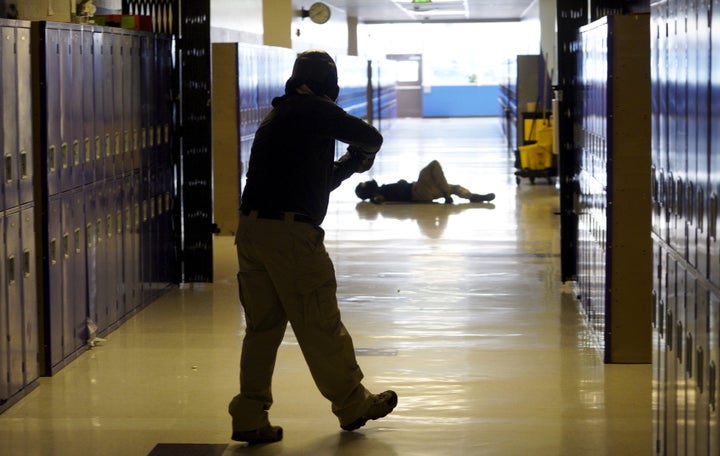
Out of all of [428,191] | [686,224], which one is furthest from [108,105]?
[428,191]

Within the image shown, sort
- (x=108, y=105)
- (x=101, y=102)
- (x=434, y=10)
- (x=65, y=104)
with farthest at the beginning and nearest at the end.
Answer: (x=434, y=10) → (x=108, y=105) → (x=101, y=102) → (x=65, y=104)

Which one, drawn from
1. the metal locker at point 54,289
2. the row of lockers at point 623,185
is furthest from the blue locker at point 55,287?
the row of lockers at point 623,185

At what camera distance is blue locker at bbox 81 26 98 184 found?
626 centimetres

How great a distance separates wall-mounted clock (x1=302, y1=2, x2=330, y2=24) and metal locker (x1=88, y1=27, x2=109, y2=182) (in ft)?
42.9

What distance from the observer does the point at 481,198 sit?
13.6 meters

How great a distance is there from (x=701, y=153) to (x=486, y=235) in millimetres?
7811

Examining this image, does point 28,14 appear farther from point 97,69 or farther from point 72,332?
point 72,332

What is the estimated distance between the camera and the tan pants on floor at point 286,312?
4.45 metres

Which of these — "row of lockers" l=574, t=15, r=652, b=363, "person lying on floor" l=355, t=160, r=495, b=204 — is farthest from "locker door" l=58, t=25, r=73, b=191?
"person lying on floor" l=355, t=160, r=495, b=204

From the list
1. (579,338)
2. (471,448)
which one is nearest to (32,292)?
(471,448)

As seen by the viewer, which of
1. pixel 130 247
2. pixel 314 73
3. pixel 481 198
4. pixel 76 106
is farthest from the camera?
pixel 481 198

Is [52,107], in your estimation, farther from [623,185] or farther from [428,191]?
[428,191]

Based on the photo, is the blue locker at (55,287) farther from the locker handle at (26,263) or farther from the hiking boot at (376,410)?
the hiking boot at (376,410)

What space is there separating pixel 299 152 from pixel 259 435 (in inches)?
42.8
